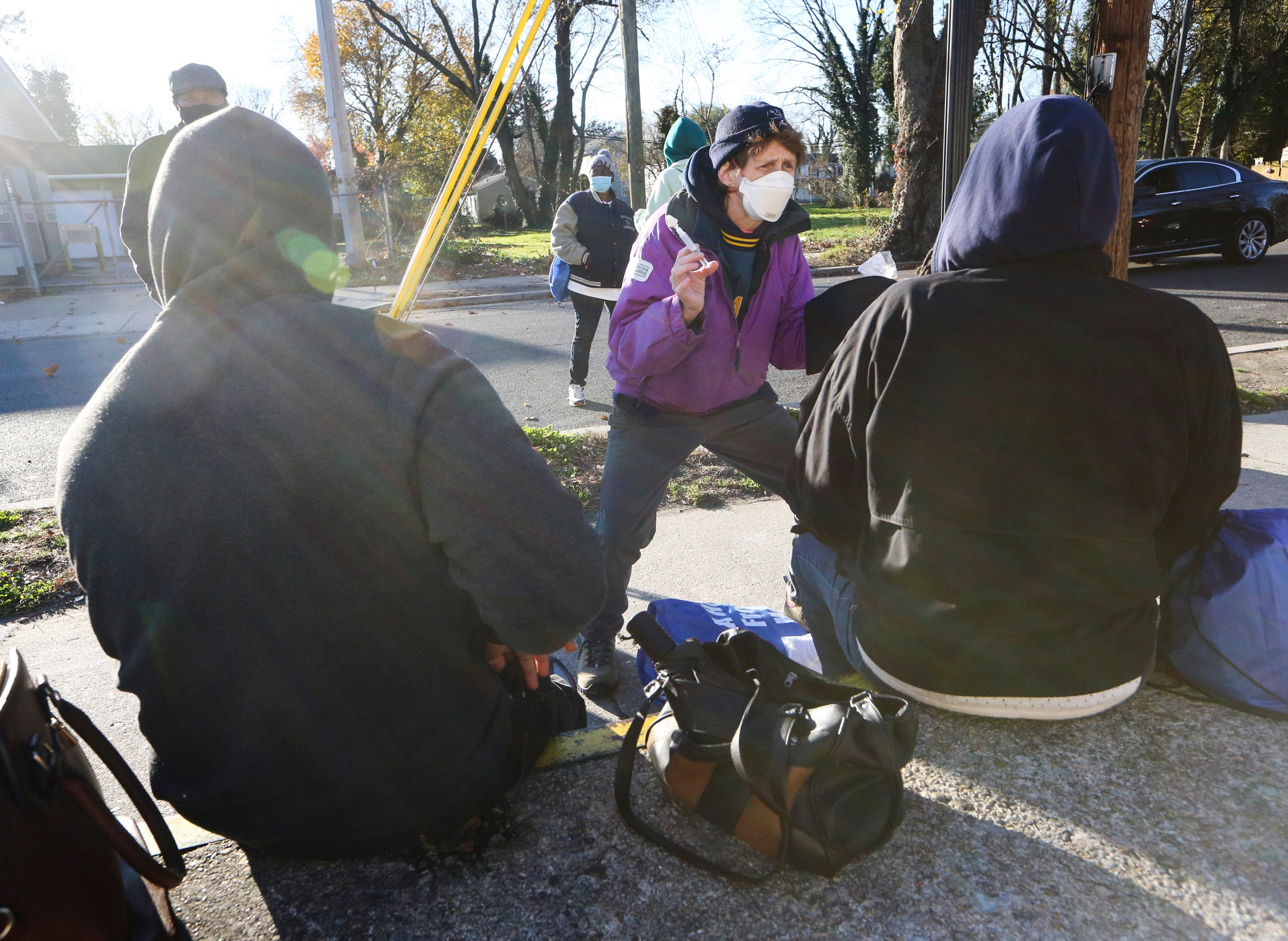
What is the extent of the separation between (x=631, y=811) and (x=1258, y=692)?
1498 millimetres

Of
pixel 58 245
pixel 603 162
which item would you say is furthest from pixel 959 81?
pixel 58 245

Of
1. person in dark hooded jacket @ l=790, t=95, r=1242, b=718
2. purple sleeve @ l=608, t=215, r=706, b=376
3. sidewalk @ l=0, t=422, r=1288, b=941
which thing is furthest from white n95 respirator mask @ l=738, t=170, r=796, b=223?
sidewalk @ l=0, t=422, r=1288, b=941

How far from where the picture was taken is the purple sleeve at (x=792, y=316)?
3.23m

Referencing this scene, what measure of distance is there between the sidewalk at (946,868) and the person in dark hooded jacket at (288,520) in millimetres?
138

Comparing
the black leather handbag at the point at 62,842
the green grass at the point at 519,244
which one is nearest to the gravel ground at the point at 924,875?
the black leather handbag at the point at 62,842

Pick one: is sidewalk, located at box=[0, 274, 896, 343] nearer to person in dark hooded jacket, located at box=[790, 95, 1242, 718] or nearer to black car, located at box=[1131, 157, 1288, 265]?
black car, located at box=[1131, 157, 1288, 265]

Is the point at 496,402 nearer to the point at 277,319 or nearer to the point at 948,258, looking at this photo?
the point at 277,319

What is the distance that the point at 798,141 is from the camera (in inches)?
121

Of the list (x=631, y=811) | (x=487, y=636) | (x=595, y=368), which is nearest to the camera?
(x=487, y=636)

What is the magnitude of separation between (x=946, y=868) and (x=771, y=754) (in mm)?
428

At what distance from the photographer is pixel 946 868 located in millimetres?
1693

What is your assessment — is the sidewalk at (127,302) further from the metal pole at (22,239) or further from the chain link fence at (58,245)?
the chain link fence at (58,245)

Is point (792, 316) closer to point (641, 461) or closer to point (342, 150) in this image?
point (641, 461)

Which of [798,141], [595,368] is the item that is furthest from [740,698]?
[595,368]
